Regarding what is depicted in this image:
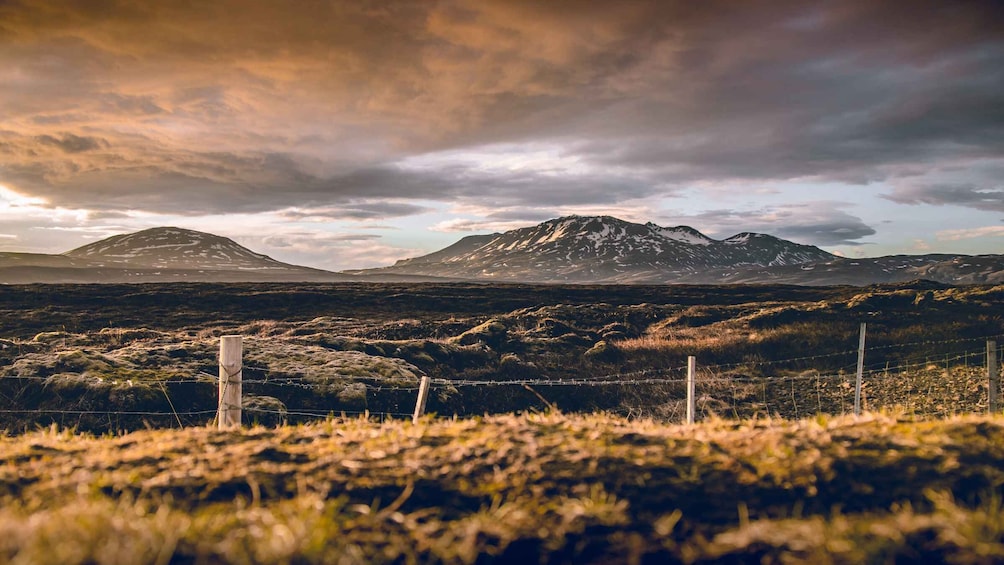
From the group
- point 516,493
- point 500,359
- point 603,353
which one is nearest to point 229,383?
point 516,493

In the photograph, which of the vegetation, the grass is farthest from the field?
the vegetation

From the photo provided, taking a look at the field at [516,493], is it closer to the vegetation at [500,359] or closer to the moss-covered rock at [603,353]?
the vegetation at [500,359]

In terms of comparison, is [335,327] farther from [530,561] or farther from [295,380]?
[530,561]

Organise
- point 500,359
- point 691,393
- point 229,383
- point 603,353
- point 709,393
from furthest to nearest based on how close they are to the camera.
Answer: point 603,353 → point 500,359 → point 709,393 → point 691,393 → point 229,383

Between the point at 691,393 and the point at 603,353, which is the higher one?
the point at 691,393

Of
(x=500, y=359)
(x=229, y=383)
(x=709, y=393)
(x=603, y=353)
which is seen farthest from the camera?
(x=603, y=353)

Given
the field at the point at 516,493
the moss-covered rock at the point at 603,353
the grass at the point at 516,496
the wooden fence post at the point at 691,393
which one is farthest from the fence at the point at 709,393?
the grass at the point at 516,496

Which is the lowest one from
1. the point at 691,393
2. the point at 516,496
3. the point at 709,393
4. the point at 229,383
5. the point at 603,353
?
the point at 709,393

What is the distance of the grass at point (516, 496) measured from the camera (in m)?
3.44

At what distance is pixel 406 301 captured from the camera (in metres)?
59.3

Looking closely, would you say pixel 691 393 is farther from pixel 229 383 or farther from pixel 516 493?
pixel 516 493

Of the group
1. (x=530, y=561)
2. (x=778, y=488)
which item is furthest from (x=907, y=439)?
(x=530, y=561)

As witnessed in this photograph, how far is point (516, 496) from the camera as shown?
4.25m

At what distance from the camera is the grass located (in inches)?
135
